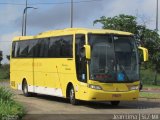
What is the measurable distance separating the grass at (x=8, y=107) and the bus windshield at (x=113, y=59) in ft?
13.9

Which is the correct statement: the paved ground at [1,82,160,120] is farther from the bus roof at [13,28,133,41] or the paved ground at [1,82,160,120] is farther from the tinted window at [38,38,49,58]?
the tinted window at [38,38,49,58]

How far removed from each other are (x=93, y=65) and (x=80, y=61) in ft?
2.68

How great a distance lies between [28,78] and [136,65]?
26.3 feet

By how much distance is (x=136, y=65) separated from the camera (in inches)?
925

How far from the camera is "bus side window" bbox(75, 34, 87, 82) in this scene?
75.9 ft

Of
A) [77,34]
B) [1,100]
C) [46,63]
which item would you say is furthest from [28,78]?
[1,100]

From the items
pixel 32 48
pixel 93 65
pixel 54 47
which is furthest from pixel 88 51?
pixel 32 48

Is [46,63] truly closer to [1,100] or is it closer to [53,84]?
[53,84]

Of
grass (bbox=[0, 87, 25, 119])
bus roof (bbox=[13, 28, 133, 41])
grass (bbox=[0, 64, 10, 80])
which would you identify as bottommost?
grass (bbox=[0, 64, 10, 80])

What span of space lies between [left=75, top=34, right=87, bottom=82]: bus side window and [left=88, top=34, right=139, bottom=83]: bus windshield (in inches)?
14.7

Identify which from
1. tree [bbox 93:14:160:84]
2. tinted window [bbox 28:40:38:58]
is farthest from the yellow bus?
tree [bbox 93:14:160:84]

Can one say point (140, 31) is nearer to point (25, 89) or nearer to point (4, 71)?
point (25, 89)

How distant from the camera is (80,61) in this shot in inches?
924

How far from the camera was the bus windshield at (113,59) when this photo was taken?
2288cm
